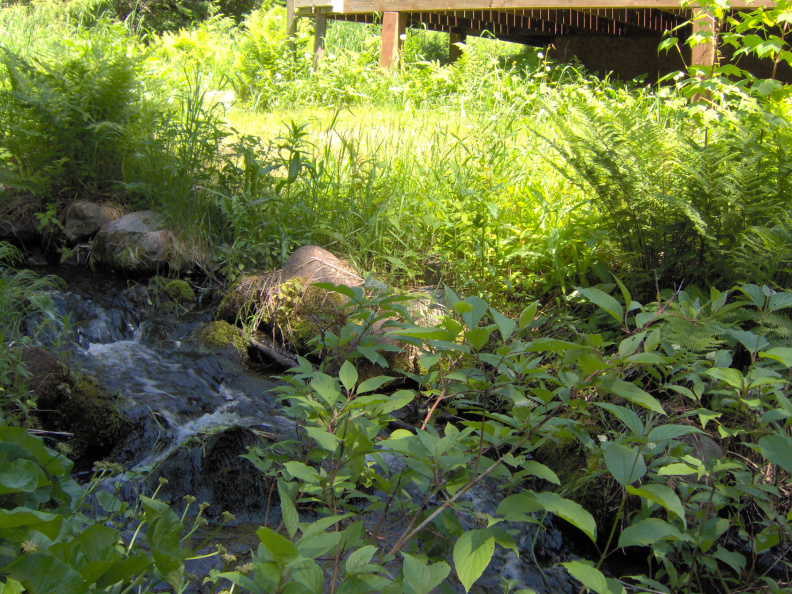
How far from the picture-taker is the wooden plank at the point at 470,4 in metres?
6.00

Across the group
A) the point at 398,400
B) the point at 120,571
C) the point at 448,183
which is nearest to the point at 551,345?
the point at 398,400

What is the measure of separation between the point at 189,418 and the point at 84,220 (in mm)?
2357

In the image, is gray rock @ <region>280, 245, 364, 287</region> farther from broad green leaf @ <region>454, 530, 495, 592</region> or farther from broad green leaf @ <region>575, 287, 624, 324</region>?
broad green leaf @ <region>454, 530, 495, 592</region>

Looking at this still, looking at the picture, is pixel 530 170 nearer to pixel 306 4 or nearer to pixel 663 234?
pixel 663 234

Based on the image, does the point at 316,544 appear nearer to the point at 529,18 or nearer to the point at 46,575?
the point at 46,575

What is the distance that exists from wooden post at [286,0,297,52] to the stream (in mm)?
6286

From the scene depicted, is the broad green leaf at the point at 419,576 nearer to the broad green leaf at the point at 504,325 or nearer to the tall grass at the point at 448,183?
the broad green leaf at the point at 504,325

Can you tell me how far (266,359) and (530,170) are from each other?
2.10m

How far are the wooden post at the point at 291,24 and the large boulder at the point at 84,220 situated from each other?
5604 millimetres

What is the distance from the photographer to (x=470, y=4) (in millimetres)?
7355

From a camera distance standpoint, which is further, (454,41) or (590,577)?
(454,41)

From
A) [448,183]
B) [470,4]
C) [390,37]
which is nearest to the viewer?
[448,183]

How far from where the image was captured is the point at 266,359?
3.54 m

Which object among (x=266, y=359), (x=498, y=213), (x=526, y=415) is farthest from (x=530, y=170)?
(x=526, y=415)
